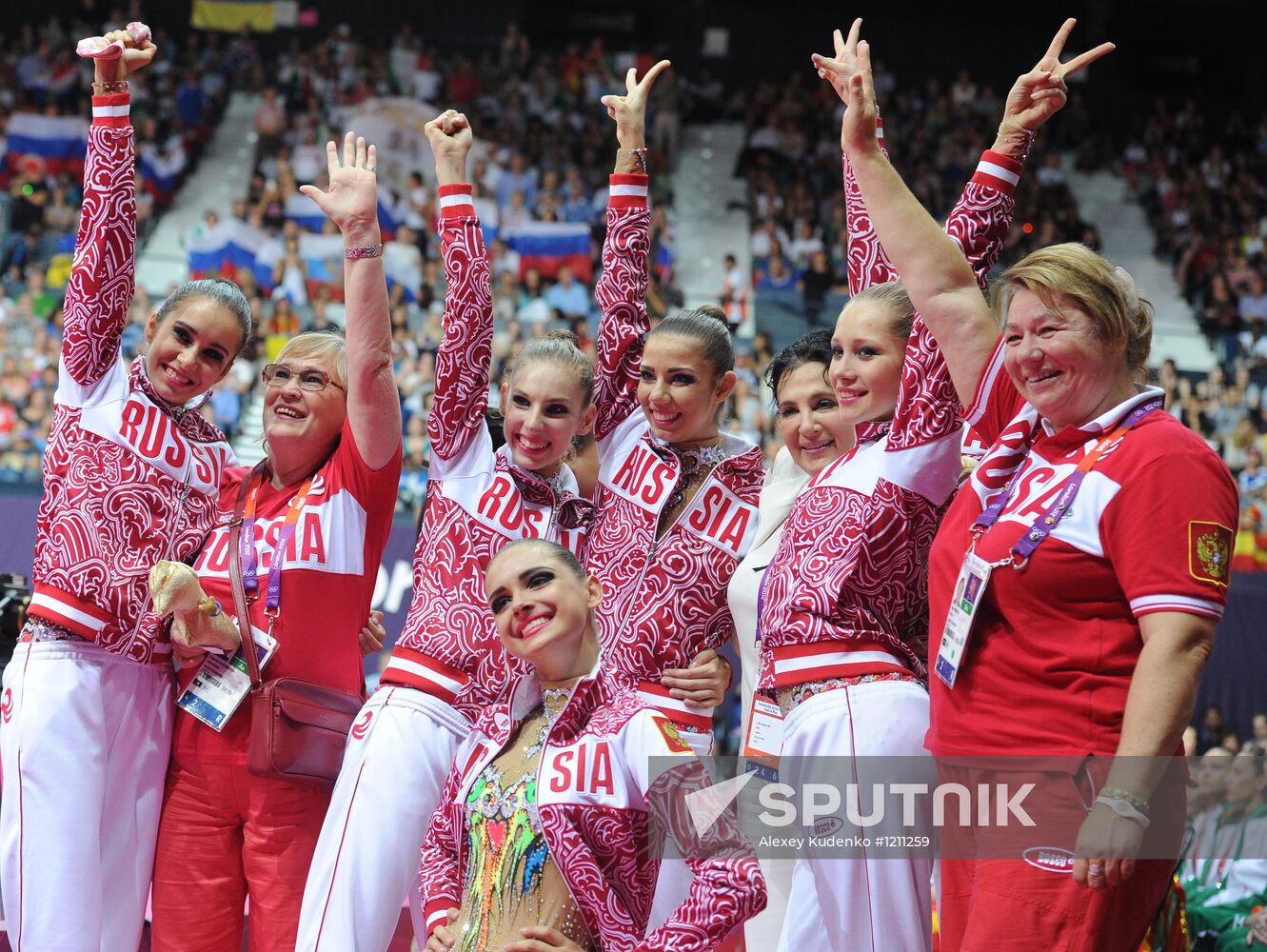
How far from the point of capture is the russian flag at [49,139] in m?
15.2

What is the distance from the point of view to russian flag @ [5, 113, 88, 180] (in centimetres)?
1516

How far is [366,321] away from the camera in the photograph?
322cm

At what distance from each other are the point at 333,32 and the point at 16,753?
16308 mm

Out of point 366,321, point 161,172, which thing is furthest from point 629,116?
point 161,172

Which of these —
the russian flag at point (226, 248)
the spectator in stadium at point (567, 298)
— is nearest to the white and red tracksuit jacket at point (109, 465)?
the spectator in stadium at point (567, 298)

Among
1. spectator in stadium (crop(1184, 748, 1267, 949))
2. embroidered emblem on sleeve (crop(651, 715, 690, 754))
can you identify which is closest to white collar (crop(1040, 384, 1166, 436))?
embroidered emblem on sleeve (crop(651, 715, 690, 754))

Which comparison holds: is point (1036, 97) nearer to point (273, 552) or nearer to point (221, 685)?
point (273, 552)

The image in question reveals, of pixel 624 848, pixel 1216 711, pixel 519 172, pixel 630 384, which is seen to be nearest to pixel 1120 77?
pixel 519 172

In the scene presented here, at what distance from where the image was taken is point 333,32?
59.3 feet

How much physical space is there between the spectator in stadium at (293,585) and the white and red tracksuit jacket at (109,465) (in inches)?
4.8

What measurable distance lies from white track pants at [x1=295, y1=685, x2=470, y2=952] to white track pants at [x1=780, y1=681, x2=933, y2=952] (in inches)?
33.0

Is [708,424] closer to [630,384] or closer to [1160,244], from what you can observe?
[630,384]

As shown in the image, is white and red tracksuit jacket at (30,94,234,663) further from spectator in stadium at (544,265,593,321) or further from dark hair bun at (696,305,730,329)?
spectator in stadium at (544,265,593,321)

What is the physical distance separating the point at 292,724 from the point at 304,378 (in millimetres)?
843
